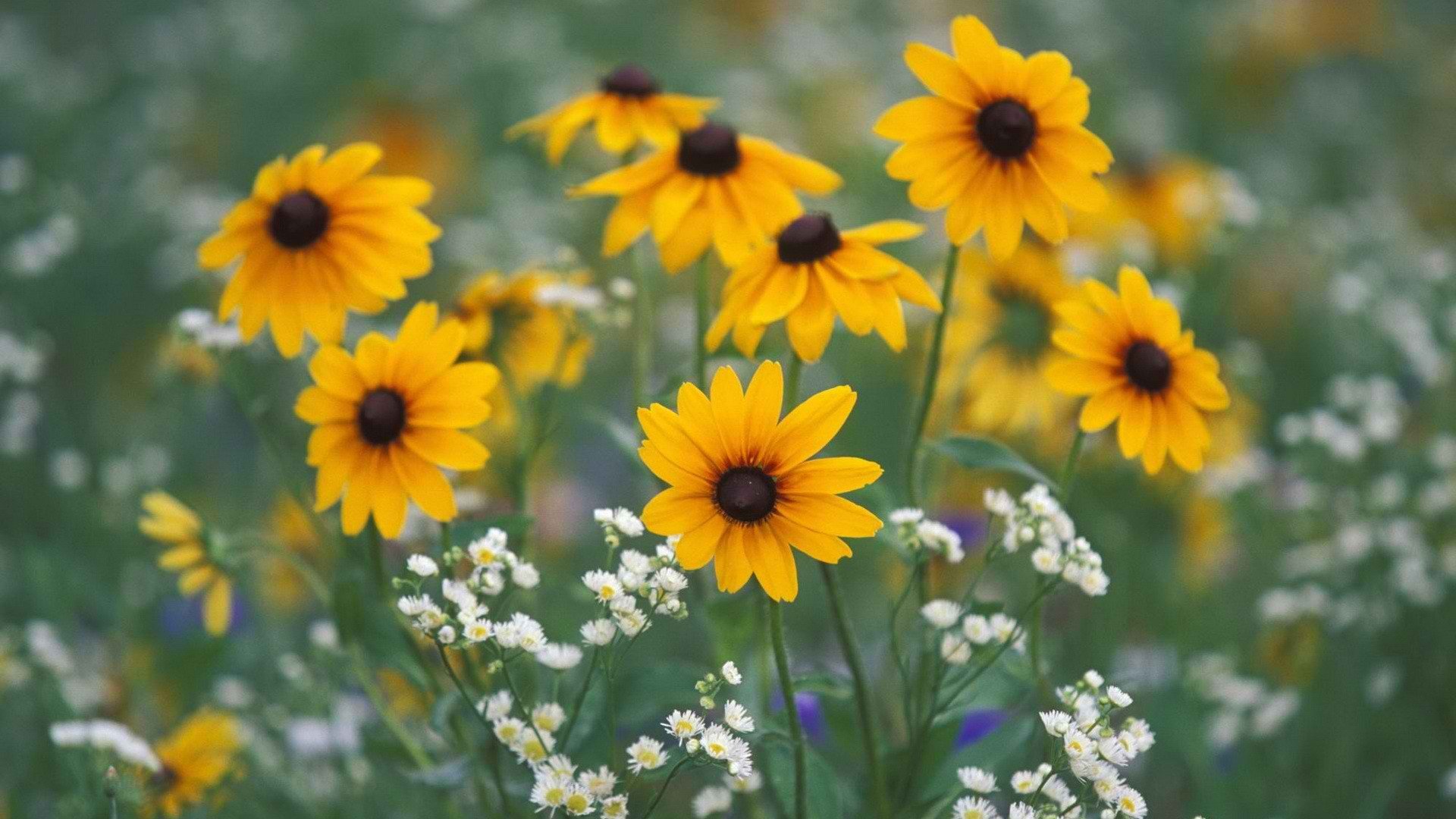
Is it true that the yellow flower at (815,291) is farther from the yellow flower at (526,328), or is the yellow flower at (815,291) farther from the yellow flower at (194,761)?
the yellow flower at (194,761)

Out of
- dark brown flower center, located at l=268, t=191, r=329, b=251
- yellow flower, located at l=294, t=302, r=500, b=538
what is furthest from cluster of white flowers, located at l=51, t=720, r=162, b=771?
dark brown flower center, located at l=268, t=191, r=329, b=251

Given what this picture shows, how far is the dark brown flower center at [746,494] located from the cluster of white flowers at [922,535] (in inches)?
6.0

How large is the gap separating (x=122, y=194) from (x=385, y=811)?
91.4 inches

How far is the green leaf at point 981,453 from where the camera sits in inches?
45.2

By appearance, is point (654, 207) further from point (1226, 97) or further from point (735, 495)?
point (1226, 97)

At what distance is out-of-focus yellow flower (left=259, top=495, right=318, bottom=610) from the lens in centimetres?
217

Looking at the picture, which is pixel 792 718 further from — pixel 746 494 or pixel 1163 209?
pixel 1163 209

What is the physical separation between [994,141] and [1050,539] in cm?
35

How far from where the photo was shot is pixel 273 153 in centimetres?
369

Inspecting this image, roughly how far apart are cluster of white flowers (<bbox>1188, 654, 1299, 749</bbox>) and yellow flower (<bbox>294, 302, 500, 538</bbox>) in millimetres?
1032

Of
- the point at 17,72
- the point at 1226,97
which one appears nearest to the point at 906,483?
the point at 17,72

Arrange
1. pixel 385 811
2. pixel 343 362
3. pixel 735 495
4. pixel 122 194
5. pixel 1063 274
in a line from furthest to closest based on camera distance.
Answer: pixel 122 194 < pixel 1063 274 < pixel 385 811 < pixel 343 362 < pixel 735 495

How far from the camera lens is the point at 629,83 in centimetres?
138

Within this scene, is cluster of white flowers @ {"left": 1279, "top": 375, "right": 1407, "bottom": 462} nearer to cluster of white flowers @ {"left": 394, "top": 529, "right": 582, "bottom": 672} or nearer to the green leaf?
the green leaf
